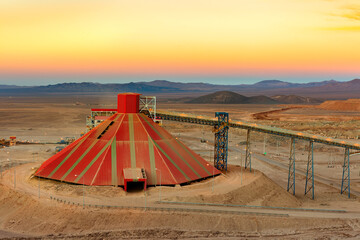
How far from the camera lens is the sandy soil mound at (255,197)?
61.4 meters

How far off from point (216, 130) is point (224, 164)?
693cm

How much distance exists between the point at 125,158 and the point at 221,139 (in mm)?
22026

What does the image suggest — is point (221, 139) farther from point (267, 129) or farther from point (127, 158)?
point (127, 158)

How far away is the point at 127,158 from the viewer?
7056cm

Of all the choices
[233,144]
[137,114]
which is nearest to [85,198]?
[137,114]

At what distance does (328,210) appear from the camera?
64062 millimetres

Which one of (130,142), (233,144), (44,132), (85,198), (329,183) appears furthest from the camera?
(44,132)

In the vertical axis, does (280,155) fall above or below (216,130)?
below

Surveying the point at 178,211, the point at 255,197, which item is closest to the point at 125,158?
the point at 178,211

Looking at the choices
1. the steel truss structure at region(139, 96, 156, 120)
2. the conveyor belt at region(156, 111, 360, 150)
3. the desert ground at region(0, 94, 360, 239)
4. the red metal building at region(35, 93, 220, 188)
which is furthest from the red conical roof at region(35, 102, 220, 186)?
the conveyor belt at region(156, 111, 360, 150)

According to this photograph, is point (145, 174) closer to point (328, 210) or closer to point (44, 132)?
point (328, 210)

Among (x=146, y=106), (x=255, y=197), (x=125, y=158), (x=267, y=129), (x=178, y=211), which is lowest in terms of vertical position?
(x=255, y=197)

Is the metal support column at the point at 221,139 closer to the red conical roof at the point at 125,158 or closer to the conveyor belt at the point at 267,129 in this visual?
the conveyor belt at the point at 267,129

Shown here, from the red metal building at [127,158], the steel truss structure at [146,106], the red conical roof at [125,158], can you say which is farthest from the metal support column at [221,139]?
the steel truss structure at [146,106]
